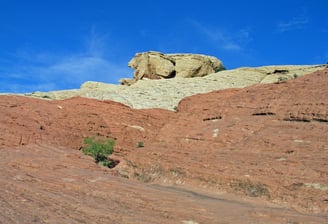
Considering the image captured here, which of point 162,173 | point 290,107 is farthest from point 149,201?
point 290,107

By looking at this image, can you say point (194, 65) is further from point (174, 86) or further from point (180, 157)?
point (180, 157)

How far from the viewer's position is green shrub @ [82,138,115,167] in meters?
24.5

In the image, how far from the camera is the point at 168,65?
228 ft

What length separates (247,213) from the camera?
12836 millimetres

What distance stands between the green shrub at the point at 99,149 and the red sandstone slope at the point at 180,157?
1034 mm

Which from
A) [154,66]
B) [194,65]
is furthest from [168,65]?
[194,65]

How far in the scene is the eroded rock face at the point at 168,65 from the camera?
68.6 m

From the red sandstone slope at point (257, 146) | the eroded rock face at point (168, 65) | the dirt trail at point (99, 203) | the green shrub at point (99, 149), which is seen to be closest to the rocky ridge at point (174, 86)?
the eroded rock face at point (168, 65)

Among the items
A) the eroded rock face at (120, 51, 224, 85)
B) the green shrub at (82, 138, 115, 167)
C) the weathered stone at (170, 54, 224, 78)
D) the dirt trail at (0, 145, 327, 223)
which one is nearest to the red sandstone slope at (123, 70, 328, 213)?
the dirt trail at (0, 145, 327, 223)

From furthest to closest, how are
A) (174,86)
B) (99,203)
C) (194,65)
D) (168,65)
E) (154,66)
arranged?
1. (194,65)
2. (168,65)
3. (154,66)
4. (174,86)
5. (99,203)

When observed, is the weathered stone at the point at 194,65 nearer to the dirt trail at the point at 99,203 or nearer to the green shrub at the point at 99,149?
the green shrub at the point at 99,149

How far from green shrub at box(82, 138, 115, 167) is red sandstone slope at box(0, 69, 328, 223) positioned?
1034 mm

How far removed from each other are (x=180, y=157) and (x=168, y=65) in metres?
49.7

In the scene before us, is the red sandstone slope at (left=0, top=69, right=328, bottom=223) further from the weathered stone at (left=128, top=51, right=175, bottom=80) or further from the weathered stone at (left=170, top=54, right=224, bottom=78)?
the weathered stone at (left=170, top=54, right=224, bottom=78)
